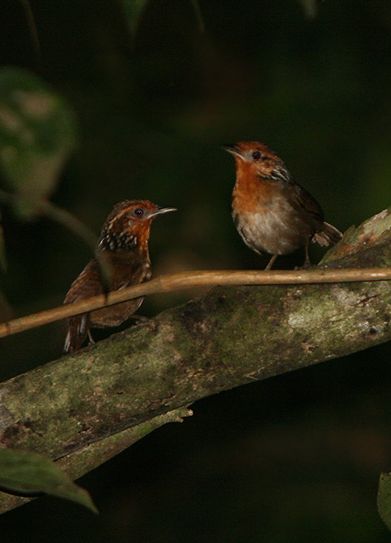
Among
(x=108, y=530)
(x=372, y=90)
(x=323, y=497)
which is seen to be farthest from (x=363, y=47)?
(x=108, y=530)

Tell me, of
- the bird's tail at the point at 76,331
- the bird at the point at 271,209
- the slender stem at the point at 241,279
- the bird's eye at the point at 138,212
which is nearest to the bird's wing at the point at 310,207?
the bird at the point at 271,209

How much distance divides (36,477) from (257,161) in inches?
186

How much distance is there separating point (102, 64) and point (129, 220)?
129 inches

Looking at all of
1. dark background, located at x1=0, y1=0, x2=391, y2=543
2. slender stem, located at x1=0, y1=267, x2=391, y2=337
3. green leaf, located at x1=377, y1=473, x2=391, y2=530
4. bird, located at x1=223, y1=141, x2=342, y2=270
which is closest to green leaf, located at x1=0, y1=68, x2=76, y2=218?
green leaf, located at x1=377, y1=473, x2=391, y2=530

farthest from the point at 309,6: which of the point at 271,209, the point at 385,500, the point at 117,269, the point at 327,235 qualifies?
the point at 327,235

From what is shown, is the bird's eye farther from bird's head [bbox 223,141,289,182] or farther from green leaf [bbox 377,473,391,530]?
green leaf [bbox 377,473,391,530]

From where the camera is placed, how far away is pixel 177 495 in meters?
8.38

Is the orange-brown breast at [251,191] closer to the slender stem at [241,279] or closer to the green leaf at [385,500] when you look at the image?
the slender stem at [241,279]

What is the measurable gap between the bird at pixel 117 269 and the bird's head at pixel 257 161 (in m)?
0.52

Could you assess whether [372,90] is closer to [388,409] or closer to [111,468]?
[388,409]

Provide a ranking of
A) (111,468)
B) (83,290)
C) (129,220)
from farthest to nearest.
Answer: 1. (111,468)
2. (129,220)
3. (83,290)

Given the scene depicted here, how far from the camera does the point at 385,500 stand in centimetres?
236

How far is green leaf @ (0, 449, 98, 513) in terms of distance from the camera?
1.60 metres

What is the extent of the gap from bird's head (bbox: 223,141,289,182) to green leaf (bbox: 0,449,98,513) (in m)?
4.59
